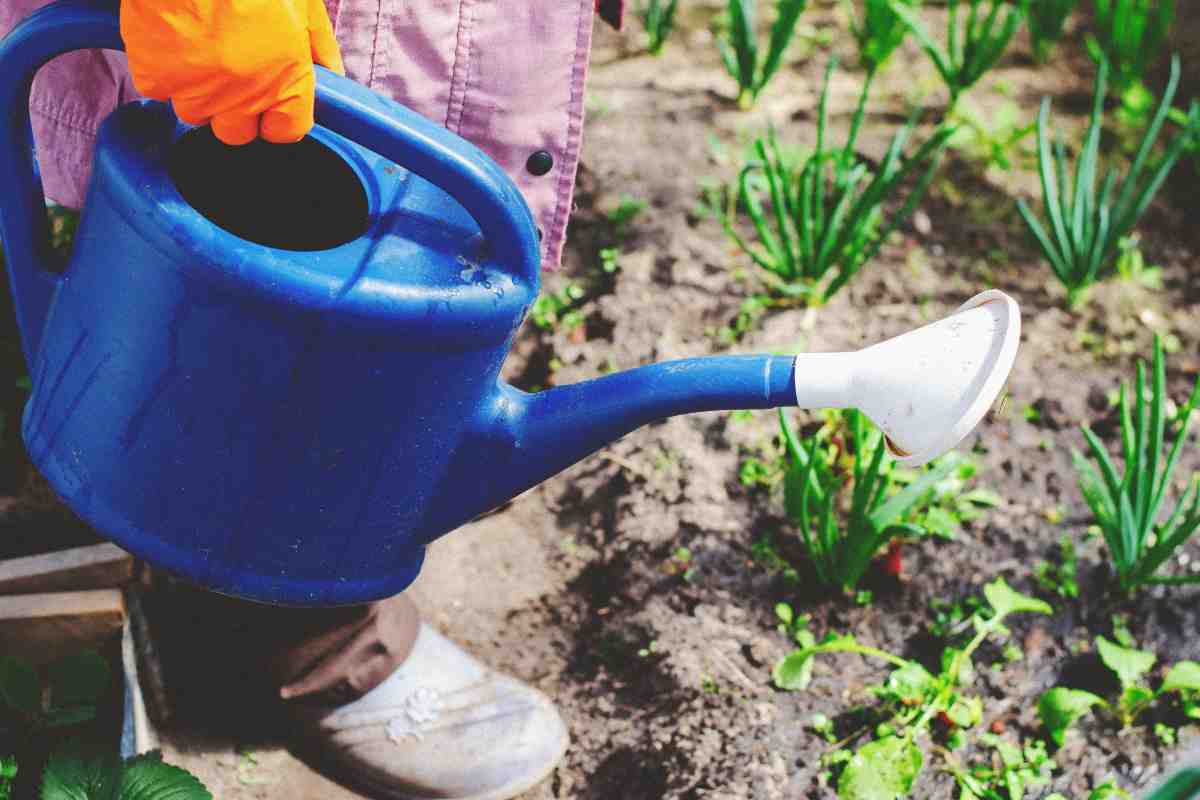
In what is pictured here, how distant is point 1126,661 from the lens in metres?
1.65

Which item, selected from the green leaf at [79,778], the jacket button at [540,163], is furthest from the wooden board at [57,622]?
the jacket button at [540,163]

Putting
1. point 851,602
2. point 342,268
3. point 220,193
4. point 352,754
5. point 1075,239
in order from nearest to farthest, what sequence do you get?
point 342,268
point 220,193
point 352,754
point 851,602
point 1075,239

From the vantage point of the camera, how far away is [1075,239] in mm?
2109

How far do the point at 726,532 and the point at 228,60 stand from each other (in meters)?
1.15

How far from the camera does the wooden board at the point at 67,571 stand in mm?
1557

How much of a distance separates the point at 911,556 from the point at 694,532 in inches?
13.5

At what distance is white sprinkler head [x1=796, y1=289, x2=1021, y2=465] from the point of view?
1044 mm

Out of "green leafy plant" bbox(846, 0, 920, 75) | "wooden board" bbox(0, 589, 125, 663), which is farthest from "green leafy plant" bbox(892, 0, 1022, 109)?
"wooden board" bbox(0, 589, 125, 663)

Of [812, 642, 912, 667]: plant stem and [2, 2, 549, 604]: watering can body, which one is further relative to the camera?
[812, 642, 912, 667]: plant stem

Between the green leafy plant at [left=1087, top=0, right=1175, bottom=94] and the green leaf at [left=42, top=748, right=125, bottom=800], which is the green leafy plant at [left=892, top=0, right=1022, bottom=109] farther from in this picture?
the green leaf at [left=42, top=748, right=125, bottom=800]

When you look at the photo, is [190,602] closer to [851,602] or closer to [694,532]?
[694,532]

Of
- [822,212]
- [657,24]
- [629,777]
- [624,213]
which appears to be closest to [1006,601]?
[629,777]

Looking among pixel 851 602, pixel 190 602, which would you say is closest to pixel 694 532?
pixel 851 602

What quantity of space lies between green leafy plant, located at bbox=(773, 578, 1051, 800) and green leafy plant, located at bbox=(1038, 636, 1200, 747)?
69 mm
